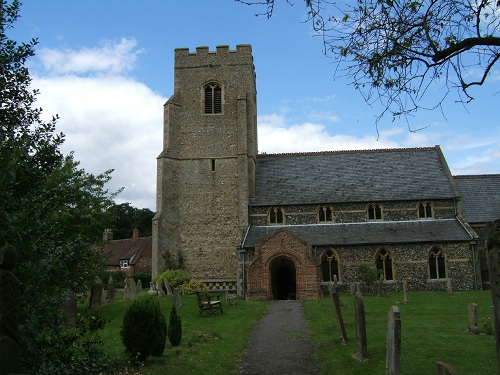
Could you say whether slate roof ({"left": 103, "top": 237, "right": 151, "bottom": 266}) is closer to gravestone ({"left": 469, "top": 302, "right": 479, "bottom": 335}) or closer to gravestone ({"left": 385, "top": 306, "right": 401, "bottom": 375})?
gravestone ({"left": 469, "top": 302, "right": 479, "bottom": 335})

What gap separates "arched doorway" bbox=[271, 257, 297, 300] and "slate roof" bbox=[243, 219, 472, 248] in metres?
2.03

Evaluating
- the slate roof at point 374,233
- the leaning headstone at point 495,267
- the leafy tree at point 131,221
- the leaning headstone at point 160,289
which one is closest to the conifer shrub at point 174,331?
the leaning headstone at point 495,267

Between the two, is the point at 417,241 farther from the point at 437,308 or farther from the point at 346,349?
the point at 346,349

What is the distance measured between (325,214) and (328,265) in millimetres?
3755

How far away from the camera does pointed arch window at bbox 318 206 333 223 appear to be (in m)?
31.0

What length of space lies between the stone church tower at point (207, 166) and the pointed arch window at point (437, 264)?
11.2 meters

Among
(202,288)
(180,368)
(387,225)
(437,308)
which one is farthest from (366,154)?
(180,368)

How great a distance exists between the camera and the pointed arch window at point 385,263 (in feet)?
92.0

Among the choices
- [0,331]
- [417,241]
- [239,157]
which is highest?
[239,157]

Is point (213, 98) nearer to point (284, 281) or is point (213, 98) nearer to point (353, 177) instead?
point (353, 177)

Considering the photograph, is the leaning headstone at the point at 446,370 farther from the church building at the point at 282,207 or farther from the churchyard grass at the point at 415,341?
the church building at the point at 282,207

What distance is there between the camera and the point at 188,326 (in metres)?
16.7

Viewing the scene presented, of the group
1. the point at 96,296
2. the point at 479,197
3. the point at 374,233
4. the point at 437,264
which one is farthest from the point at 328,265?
the point at 96,296

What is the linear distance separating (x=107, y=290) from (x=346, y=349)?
17094 mm
